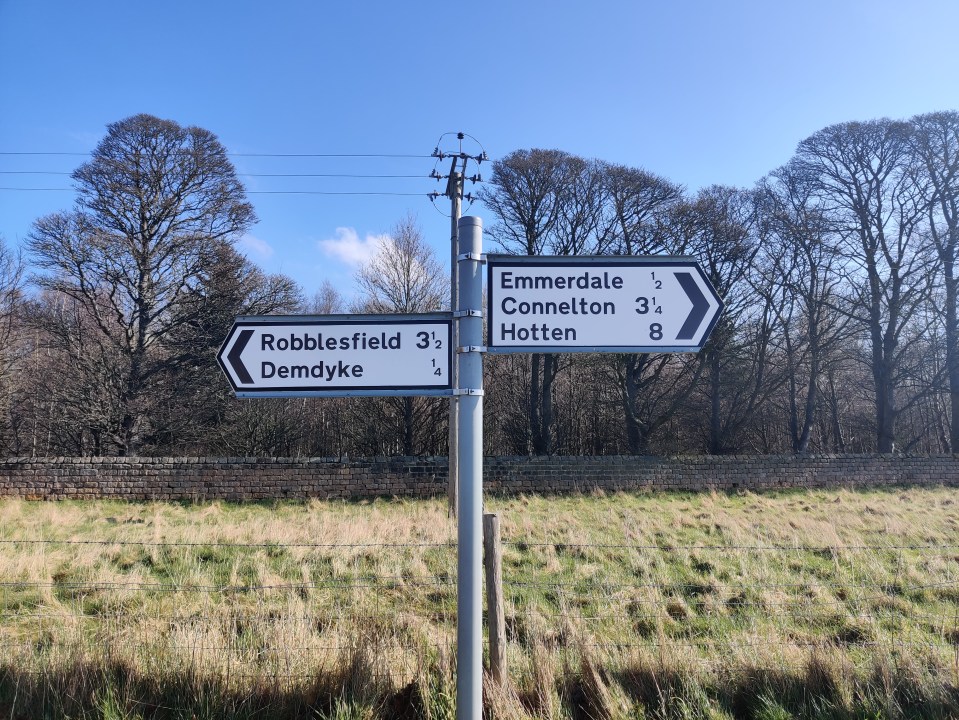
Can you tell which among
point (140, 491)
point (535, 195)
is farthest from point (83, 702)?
point (535, 195)

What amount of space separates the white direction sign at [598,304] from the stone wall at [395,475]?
1339cm

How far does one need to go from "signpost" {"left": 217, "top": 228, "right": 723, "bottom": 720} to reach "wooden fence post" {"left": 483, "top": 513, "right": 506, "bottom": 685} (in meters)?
0.80

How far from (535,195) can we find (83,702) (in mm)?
21207

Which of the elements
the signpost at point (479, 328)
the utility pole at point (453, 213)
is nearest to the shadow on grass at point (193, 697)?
the signpost at point (479, 328)

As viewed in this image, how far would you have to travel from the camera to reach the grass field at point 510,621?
10.0 ft

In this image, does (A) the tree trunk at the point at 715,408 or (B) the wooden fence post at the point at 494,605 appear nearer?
(B) the wooden fence post at the point at 494,605

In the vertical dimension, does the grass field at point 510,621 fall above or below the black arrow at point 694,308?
below

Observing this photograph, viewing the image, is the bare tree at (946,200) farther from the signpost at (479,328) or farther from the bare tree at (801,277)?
the signpost at (479,328)

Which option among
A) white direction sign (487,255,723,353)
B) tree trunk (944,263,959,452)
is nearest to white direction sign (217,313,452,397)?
white direction sign (487,255,723,353)

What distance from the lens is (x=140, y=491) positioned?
14.7 meters

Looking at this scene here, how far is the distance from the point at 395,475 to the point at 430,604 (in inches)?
400

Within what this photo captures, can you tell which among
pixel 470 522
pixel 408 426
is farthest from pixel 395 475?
pixel 470 522

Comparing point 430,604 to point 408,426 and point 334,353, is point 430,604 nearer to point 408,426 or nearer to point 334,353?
point 334,353

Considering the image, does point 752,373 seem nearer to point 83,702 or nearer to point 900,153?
point 900,153
